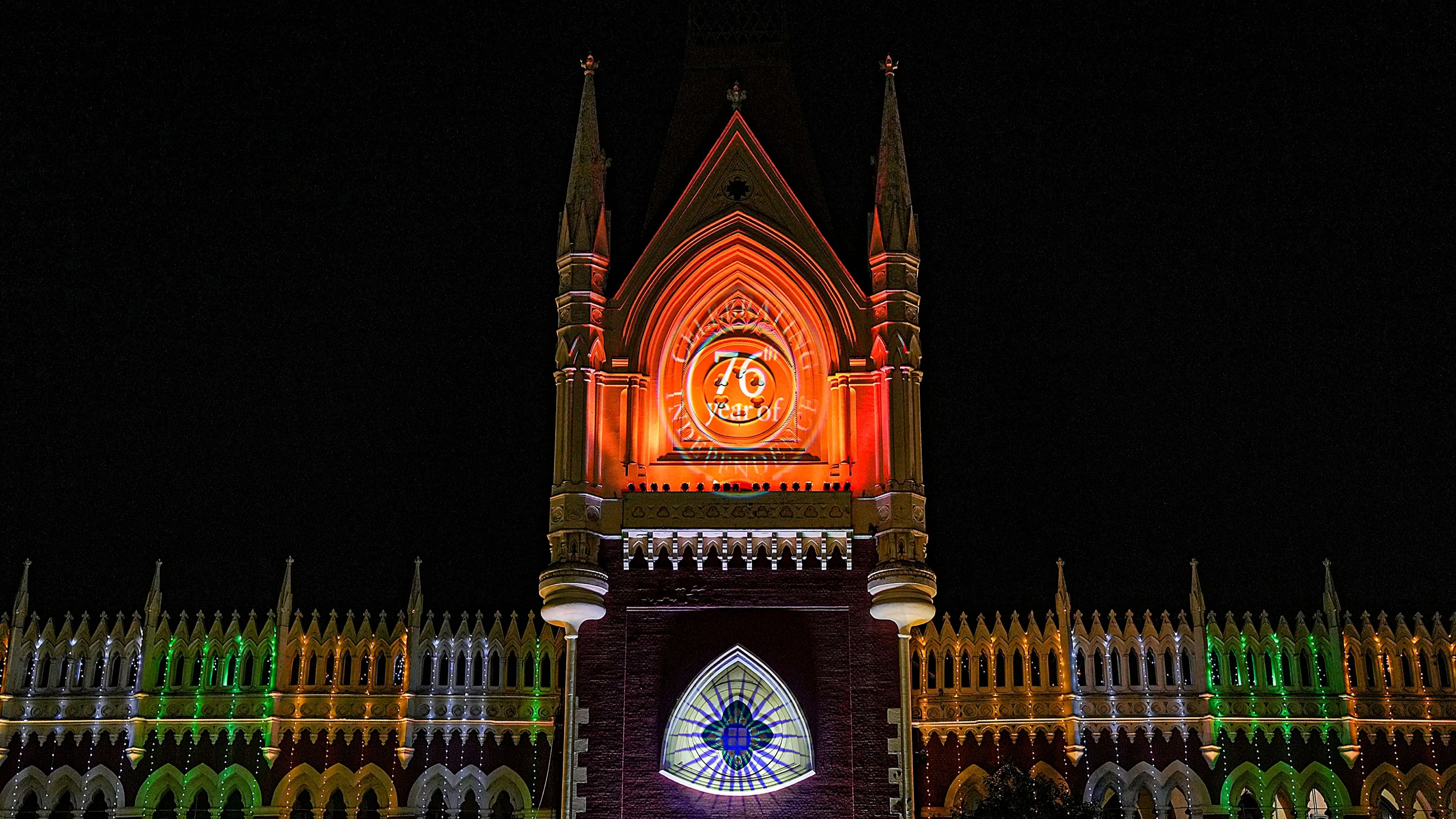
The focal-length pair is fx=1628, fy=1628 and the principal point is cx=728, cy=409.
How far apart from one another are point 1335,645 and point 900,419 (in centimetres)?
1046

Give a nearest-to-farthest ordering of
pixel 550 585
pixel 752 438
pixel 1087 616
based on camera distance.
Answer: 1. pixel 550 585
2. pixel 752 438
3. pixel 1087 616

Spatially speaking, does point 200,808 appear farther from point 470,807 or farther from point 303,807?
point 470,807

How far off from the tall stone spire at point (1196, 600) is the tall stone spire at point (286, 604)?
19.7m

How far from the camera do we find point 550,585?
33.3m

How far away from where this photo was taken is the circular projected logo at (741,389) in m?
35.6

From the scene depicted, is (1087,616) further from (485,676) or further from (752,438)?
(485,676)

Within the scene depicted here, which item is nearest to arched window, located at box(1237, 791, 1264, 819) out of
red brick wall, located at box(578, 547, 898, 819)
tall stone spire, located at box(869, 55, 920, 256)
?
red brick wall, located at box(578, 547, 898, 819)

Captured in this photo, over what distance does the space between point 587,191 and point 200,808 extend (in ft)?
52.2

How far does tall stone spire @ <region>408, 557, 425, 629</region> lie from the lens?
35719mm

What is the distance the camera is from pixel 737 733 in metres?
33.5

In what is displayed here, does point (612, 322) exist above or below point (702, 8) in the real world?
below

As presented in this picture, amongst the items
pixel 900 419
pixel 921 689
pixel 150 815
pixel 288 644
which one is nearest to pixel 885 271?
pixel 900 419

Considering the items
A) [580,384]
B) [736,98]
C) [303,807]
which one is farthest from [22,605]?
[736,98]

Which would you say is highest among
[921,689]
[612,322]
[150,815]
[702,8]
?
[702,8]
